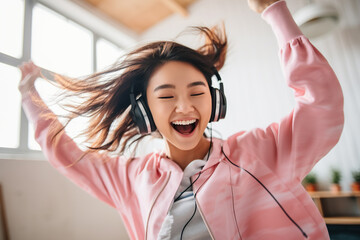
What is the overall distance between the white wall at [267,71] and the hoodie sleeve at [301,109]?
5.03 feet

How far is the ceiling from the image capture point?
2.96 m

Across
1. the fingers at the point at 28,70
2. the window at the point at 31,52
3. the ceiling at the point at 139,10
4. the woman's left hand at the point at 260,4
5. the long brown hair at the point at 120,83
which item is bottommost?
the long brown hair at the point at 120,83

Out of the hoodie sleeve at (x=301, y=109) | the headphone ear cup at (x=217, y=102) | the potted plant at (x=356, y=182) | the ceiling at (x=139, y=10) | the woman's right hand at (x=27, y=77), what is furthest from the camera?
the ceiling at (x=139, y=10)

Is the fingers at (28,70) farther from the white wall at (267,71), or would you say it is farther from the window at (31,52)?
the white wall at (267,71)

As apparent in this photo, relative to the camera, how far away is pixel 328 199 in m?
2.26

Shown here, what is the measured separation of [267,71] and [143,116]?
221 cm

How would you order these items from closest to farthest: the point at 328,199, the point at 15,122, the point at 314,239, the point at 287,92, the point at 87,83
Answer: the point at 314,239 → the point at 87,83 → the point at 15,122 → the point at 328,199 → the point at 287,92

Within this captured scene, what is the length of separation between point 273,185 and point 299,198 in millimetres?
77

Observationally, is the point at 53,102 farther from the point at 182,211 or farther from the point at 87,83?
the point at 182,211

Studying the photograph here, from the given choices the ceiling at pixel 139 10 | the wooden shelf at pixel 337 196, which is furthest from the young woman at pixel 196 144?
the ceiling at pixel 139 10

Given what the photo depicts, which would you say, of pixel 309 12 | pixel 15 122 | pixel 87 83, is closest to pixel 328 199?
pixel 309 12

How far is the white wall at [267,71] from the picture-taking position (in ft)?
7.25

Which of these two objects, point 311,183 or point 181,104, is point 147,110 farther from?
point 311,183

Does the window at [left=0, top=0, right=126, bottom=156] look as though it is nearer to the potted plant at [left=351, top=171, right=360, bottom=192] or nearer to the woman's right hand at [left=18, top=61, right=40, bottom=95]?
the woman's right hand at [left=18, top=61, right=40, bottom=95]
